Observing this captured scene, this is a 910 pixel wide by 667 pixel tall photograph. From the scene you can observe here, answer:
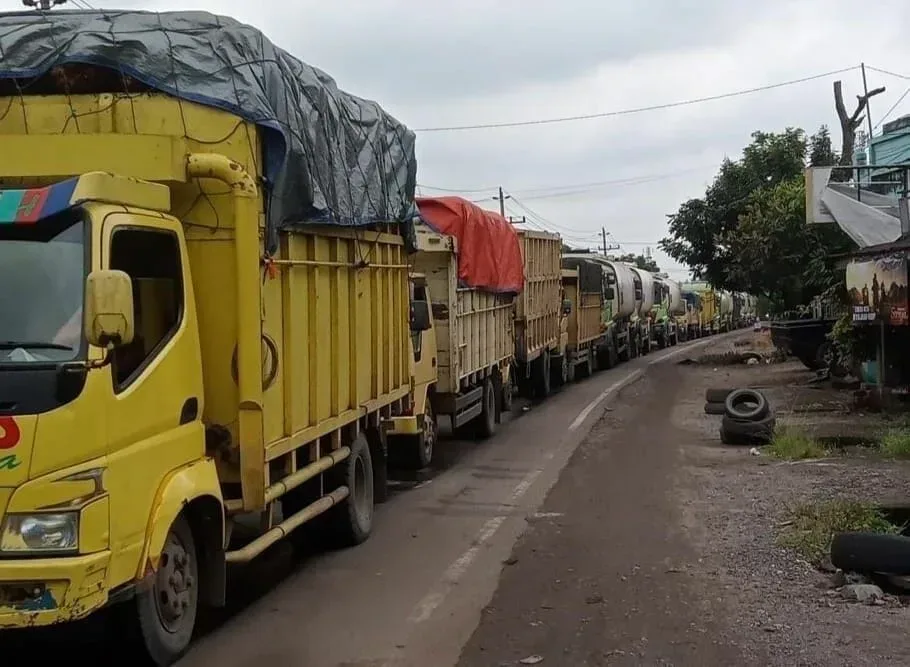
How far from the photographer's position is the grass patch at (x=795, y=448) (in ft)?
42.7

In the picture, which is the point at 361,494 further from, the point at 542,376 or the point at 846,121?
the point at 846,121

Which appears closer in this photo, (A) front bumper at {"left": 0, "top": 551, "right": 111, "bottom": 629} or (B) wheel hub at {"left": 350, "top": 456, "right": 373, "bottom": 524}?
(A) front bumper at {"left": 0, "top": 551, "right": 111, "bottom": 629}

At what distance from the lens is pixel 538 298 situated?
68.3ft

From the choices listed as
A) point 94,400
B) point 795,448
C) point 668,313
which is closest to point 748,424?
point 795,448

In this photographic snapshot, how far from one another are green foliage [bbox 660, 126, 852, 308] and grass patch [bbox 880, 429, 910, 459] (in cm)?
1125

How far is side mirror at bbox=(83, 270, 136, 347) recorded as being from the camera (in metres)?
4.68

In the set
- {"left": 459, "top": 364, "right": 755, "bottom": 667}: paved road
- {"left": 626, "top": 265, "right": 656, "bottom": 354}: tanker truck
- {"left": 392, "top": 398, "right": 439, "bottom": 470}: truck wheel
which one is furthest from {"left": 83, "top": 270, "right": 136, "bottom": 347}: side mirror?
{"left": 626, "top": 265, "right": 656, "bottom": 354}: tanker truck

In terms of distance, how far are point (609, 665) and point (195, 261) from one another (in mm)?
3283

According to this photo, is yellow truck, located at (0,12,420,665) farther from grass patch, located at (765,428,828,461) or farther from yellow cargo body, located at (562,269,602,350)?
yellow cargo body, located at (562,269,602,350)

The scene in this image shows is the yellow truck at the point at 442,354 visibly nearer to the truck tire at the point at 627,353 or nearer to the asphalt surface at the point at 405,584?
the asphalt surface at the point at 405,584

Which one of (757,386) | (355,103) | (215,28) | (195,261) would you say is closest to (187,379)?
(195,261)

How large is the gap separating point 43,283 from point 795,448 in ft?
34.0

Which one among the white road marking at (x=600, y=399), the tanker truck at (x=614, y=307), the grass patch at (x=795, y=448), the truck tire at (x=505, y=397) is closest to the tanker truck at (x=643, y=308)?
the tanker truck at (x=614, y=307)

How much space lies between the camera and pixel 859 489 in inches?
423
